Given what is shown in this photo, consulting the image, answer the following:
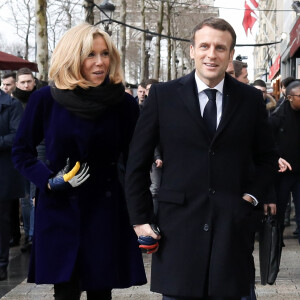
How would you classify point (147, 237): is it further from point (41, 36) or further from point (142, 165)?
point (41, 36)

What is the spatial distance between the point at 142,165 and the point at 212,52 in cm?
66

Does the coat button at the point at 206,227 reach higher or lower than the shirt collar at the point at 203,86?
lower

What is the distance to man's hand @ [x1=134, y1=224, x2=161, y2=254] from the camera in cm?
395

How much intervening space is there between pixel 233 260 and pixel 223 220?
0.67 ft

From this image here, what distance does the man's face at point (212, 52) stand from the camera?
13.0 ft

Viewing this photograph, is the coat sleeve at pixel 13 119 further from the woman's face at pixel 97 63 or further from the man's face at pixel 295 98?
the woman's face at pixel 97 63

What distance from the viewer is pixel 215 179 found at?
396 cm

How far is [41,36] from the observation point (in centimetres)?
2395

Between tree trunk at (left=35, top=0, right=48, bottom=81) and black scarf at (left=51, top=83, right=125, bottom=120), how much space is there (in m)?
19.1

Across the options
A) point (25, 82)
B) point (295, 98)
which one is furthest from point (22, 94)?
point (295, 98)

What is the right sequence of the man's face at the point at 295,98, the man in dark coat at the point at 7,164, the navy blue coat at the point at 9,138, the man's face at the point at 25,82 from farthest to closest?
the man's face at the point at 25,82 < the man's face at the point at 295,98 < the navy blue coat at the point at 9,138 < the man in dark coat at the point at 7,164

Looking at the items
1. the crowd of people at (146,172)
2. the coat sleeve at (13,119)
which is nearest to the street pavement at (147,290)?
the coat sleeve at (13,119)

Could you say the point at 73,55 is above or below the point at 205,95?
above

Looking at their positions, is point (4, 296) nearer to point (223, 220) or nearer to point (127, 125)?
point (127, 125)
